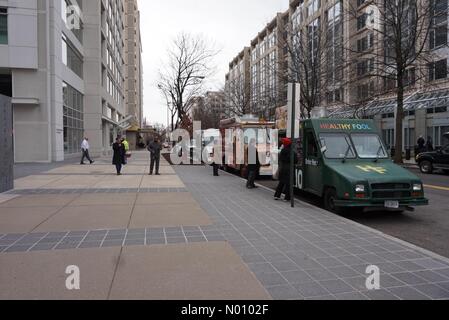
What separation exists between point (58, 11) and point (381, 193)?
23713mm

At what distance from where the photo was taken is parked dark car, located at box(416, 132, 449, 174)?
59.6 ft

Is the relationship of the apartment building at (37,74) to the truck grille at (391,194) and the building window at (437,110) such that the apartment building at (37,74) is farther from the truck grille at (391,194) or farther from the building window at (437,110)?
the building window at (437,110)

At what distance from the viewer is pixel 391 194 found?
796cm

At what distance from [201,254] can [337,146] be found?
5528 mm

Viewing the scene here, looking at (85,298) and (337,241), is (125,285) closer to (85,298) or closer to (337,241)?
(85,298)

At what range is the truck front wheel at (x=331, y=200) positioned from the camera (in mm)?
8543

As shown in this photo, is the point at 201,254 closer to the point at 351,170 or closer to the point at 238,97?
the point at 351,170

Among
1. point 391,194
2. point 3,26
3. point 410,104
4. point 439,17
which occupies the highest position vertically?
point 439,17

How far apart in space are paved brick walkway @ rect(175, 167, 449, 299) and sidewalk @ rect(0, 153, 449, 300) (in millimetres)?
15

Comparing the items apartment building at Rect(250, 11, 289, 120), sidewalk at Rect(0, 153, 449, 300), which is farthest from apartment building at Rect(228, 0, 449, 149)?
sidewalk at Rect(0, 153, 449, 300)

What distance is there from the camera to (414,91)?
33719 millimetres

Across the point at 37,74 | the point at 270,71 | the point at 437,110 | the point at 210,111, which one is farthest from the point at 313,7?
the point at 37,74

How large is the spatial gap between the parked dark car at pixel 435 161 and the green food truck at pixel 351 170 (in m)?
10.5

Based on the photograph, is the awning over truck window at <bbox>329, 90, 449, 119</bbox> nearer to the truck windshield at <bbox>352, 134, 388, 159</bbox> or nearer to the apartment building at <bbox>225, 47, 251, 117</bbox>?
the apartment building at <bbox>225, 47, 251, 117</bbox>
